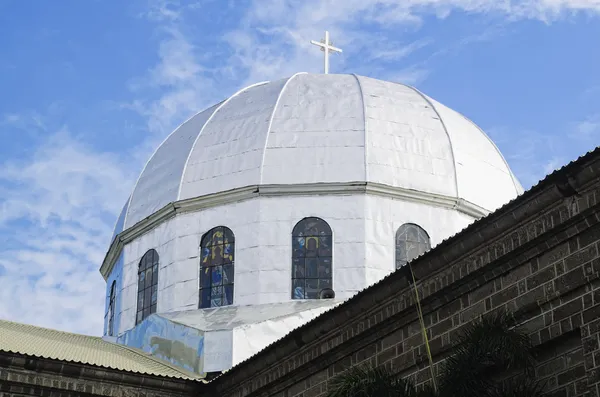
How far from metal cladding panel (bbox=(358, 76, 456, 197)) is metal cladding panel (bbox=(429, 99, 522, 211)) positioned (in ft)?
0.83

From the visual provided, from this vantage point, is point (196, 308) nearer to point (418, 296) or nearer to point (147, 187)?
point (147, 187)

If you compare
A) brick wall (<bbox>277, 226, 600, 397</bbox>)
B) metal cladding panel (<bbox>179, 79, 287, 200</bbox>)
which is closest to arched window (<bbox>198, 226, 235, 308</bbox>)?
metal cladding panel (<bbox>179, 79, 287, 200</bbox>)

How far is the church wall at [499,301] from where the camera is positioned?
14.3 metres

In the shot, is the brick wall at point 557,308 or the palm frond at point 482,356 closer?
the palm frond at point 482,356

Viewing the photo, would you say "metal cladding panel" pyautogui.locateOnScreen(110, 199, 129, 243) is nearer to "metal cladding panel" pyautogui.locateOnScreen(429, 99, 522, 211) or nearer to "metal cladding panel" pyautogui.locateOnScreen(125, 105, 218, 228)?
"metal cladding panel" pyautogui.locateOnScreen(125, 105, 218, 228)

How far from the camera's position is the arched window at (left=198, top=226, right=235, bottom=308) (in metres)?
25.5

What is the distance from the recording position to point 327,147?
26406 millimetres

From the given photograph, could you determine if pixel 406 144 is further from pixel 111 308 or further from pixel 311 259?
pixel 111 308

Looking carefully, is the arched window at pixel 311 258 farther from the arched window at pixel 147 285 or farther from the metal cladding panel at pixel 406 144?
the arched window at pixel 147 285

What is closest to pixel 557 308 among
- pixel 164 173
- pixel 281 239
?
pixel 281 239

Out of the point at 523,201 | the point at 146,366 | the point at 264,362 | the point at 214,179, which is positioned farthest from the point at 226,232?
the point at 523,201

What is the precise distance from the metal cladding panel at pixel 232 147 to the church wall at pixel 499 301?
24.3 feet

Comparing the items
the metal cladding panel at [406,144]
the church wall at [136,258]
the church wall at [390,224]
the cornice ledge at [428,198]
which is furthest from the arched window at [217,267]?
the metal cladding panel at [406,144]

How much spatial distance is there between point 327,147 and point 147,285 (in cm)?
491
